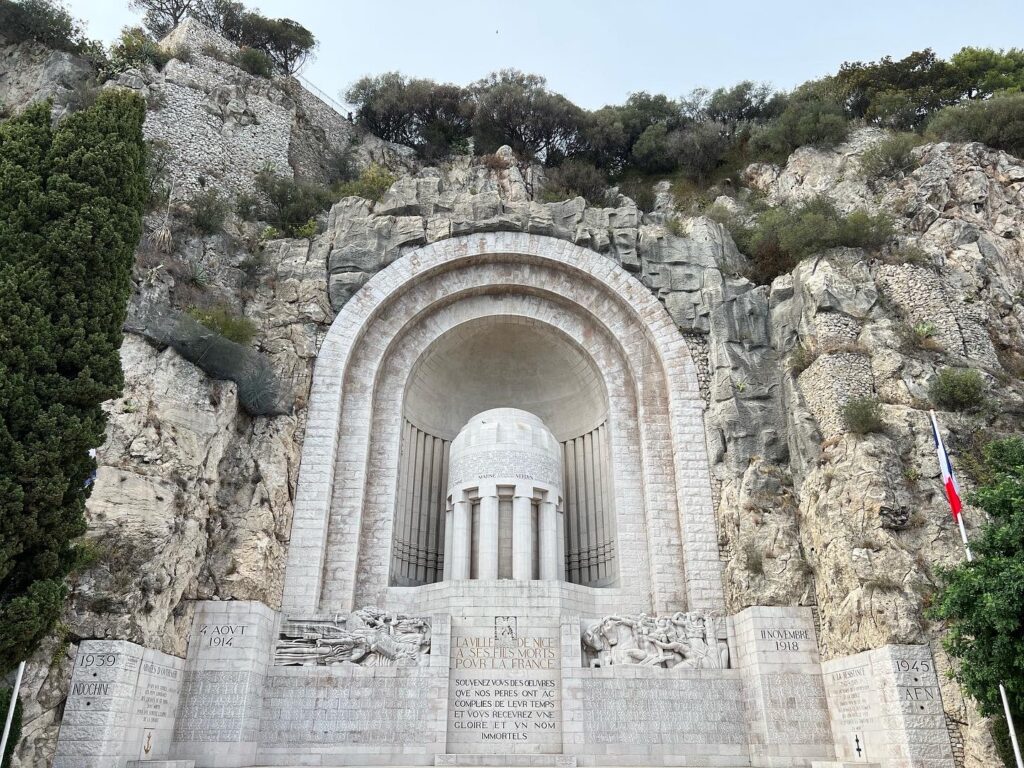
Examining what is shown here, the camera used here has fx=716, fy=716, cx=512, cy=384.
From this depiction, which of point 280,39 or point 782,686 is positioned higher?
point 280,39

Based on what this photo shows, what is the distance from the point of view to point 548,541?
15.7m

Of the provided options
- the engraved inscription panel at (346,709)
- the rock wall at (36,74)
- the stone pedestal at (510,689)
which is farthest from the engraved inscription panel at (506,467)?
the rock wall at (36,74)

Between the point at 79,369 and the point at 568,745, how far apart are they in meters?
9.98

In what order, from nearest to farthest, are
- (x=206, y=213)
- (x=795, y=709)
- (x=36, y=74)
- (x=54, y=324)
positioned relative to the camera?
(x=54, y=324) → (x=795, y=709) → (x=206, y=213) → (x=36, y=74)

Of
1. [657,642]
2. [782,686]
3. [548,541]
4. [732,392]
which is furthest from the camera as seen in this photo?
[732,392]

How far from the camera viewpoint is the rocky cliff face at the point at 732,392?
12.2 meters

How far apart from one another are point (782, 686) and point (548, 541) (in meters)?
5.32

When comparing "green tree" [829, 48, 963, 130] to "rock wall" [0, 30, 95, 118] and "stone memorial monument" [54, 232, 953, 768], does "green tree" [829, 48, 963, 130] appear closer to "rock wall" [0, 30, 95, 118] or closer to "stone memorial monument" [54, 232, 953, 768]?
"stone memorial monument" [54, 232, 953, 768]

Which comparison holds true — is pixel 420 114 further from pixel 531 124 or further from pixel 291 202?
pixel 291 202

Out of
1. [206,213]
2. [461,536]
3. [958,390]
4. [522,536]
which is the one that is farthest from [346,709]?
[958,390]

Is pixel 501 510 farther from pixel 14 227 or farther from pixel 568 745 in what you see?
pixel 14 227

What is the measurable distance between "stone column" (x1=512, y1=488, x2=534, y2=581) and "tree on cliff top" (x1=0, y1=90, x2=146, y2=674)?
8.31 meters

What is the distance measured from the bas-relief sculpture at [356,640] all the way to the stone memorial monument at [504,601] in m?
0.04

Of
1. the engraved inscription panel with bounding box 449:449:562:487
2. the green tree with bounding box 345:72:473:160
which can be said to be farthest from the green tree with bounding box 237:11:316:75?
the engraved inscription panel with bounding box 449:449:562:487
